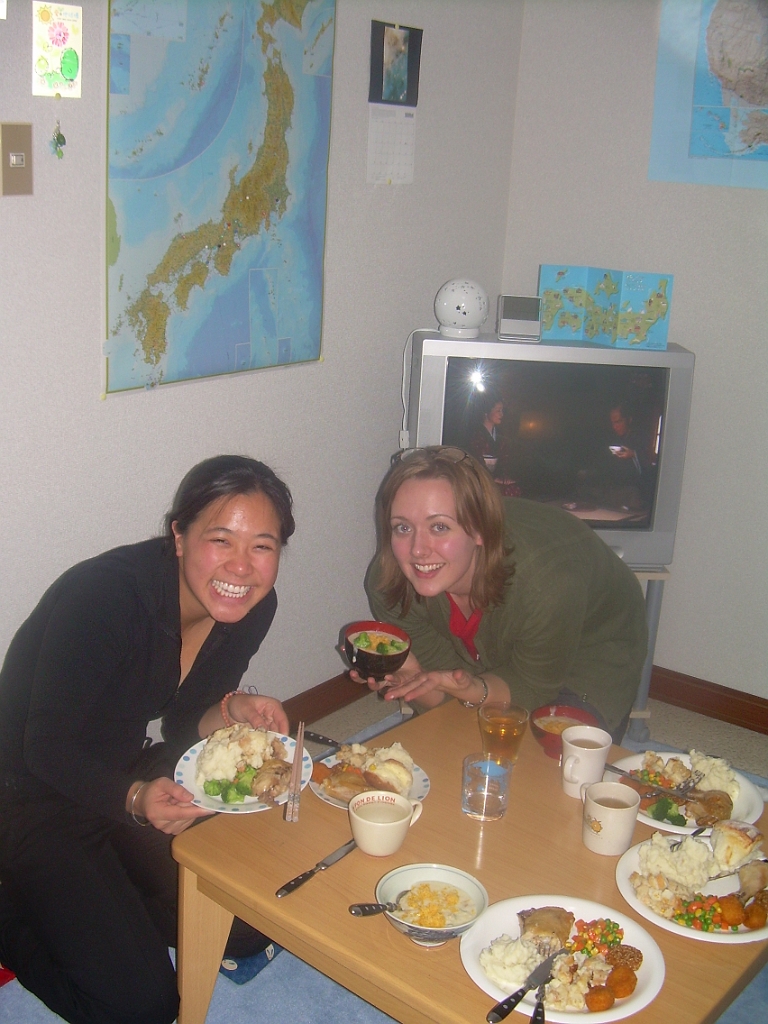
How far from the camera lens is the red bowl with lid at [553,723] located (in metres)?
1.74

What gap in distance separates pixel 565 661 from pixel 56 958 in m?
1.17

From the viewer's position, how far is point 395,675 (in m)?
1.96

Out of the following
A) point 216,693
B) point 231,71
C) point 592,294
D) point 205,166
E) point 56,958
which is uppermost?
point 231,71

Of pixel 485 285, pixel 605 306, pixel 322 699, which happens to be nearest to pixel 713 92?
pixel 605 306

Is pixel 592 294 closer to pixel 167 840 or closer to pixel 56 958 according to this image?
pixel 167 840

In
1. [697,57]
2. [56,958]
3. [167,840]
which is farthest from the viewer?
[697,57]

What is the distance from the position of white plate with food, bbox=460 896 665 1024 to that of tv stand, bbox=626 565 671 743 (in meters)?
1.79

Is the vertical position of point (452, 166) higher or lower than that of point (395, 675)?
higher

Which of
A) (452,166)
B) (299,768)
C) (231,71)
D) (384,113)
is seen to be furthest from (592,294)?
(299,768)

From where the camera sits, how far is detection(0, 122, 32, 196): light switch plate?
6.23ft

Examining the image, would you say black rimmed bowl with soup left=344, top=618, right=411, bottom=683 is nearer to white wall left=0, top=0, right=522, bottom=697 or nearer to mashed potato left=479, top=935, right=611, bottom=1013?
mashed potato left=479, top=935, right=611, bottom=1013

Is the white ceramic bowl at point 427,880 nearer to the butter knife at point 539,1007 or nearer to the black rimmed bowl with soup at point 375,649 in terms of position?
the butter knife at point 539,1007

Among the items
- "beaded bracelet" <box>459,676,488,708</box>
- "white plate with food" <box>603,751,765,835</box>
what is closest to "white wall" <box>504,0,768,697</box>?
"beaded bracelet" <box>459,676,488,708</box>

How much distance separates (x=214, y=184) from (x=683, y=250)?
5.38 ft
